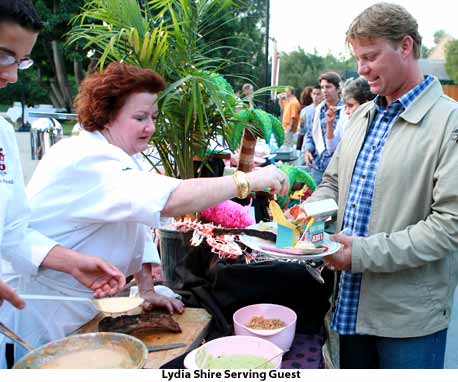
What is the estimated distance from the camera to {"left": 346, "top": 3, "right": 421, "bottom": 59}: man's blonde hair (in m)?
1.60

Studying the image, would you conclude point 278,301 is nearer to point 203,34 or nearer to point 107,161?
point 107,161

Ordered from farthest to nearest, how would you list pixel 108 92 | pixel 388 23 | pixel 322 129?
pixel 322 129 → pixel 108 92 → pixel 388 23

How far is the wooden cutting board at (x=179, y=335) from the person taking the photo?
143 centimetres

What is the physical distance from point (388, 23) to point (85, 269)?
4.38 feet

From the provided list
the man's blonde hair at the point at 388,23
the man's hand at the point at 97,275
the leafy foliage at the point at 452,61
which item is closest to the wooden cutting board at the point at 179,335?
the man's hand at the point at 97,275

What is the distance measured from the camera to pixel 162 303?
1.77m

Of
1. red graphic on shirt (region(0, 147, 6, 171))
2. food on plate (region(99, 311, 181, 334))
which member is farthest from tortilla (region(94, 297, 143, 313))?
red graphic on shirt (region(0, 147, 6, 171))

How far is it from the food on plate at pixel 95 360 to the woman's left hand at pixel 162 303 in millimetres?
585

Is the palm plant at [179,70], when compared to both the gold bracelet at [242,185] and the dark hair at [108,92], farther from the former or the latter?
the gold bracelet at [242,185]

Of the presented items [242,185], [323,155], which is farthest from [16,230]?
[323,155]

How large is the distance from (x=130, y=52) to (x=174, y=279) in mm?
1217

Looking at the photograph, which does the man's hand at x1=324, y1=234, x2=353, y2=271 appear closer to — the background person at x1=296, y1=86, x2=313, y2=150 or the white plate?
the white plate

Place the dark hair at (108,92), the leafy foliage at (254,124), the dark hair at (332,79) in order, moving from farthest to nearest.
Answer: the dark hair at (332,79)
the leafy foliage at (254,124)
the dark hair at (108,92)

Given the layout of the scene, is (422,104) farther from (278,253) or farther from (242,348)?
(242,348)
